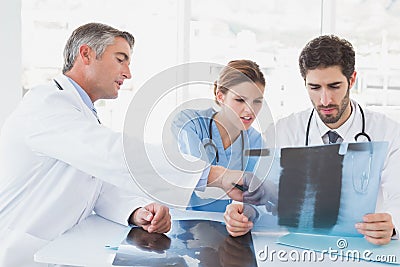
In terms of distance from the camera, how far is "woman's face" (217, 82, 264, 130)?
194 centimetres

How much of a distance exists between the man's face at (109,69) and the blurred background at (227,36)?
1.57 m

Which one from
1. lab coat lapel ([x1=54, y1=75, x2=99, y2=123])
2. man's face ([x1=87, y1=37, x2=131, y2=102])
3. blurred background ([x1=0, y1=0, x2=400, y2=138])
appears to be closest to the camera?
lab coat lapel ([x1=54, y1=75, x2=99, y2=123])

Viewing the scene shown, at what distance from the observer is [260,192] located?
4.74 feet

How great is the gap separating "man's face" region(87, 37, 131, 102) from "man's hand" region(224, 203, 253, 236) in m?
0.58

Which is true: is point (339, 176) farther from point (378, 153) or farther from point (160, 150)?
point (160, 150)

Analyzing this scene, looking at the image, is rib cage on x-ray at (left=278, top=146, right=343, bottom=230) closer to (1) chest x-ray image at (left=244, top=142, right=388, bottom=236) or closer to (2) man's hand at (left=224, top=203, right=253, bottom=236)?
(1) chest x-ray image at (left=244, top=142, right=388, bottom=236)

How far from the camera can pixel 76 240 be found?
1.35 metres

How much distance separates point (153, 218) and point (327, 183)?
1.50ft

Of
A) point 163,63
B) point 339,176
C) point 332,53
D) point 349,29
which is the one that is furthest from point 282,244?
point 349,29

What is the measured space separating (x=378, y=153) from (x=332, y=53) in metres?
0.52

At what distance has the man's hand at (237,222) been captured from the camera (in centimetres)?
141

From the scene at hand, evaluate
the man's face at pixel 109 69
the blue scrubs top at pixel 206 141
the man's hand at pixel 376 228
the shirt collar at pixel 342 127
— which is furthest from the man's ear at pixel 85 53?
the man's hand at pixel 376 228

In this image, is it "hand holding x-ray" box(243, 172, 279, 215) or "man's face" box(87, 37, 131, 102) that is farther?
"man's face" box(87, 37, 131, 102)

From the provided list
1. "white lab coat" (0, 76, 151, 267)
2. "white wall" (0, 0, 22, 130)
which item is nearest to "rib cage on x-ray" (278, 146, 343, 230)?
"white lab coat" (0, 76, 151, 267)
